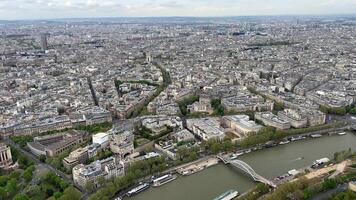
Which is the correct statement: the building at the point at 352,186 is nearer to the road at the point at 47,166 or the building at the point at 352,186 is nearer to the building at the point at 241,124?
the building at the point at 241,124

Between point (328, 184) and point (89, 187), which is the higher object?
point (328, 184)

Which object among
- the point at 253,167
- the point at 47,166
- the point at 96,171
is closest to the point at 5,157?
the point at 47,166

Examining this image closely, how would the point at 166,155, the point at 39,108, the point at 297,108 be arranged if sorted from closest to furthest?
the point at 166,155, the point at 297,108, the point at 39,108

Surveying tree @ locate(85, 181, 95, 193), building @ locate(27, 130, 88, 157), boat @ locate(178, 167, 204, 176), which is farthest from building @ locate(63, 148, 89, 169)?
boat @ locate(178, 167, 204, 176)

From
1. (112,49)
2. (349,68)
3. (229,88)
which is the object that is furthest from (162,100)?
(112,49)

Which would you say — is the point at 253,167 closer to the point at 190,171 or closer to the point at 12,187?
the point at 190,171

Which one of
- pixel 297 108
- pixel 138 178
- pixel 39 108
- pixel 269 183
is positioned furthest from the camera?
pixel 39 108

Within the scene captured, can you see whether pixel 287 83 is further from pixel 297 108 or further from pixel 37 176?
pixel 37 176
